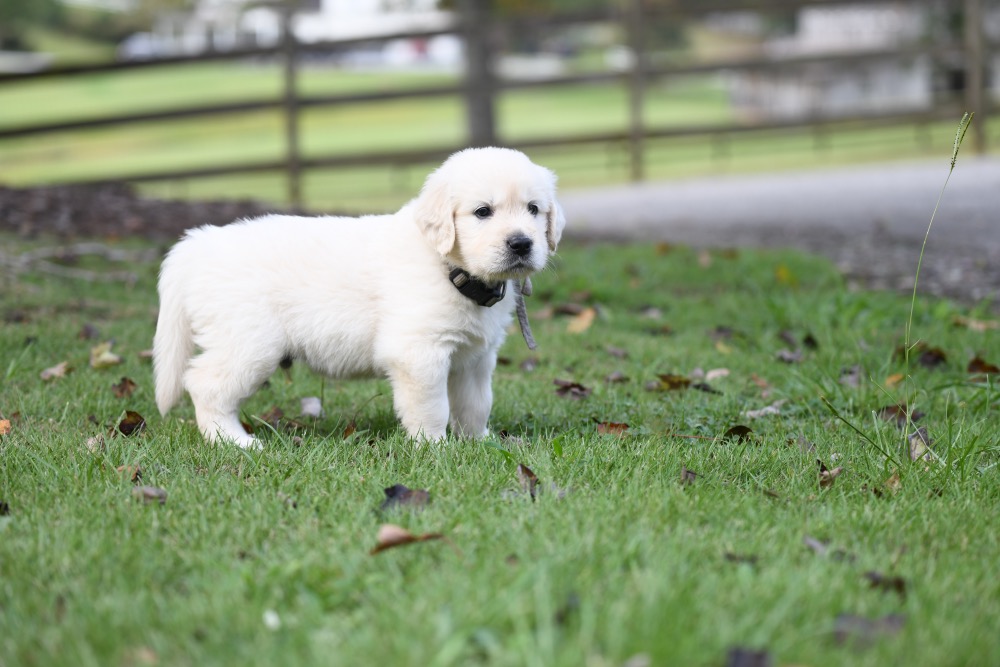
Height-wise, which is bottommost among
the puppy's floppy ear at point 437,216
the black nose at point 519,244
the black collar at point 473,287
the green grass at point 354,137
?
the green grass at point 354,137

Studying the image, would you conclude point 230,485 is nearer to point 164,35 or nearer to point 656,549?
point 656,549

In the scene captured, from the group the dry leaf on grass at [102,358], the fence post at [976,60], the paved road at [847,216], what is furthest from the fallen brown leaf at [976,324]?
the fence post at [976,60]

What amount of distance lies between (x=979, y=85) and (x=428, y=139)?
15.0 m

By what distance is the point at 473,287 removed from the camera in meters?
3.68

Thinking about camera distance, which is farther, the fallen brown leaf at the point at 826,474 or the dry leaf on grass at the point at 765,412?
the dry leaf on grass at the point at 765,412

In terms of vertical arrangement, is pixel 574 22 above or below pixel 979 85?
above

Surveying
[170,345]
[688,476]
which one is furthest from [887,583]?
[170,345]

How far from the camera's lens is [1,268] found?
6.59 meters

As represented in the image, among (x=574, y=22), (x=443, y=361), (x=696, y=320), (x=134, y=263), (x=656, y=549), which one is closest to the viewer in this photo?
(x=656, y=549)

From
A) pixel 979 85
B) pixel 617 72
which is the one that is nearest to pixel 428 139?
pixel 617 72

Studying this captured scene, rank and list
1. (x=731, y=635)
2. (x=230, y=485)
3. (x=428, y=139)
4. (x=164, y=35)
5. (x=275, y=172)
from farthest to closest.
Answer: (x=164, y=35) < (x=428, y=139) < (x=275, y=172) < (x=230, y=485) < (x=731, y=635)

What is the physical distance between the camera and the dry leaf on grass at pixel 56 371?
14.8 feet

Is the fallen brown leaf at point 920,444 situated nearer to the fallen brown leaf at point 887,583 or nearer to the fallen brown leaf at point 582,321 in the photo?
the fallen brown leaf at point 887,583

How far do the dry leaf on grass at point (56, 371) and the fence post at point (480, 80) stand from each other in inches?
437
